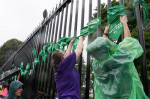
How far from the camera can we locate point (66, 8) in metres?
3.05

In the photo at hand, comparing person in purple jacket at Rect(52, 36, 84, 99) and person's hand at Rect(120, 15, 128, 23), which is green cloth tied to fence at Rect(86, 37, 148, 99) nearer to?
person's hand at Rect(120, 15, 128, 23)

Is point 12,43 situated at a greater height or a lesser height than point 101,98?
greater

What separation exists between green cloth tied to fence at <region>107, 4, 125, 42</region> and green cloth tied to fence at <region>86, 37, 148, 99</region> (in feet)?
1.08

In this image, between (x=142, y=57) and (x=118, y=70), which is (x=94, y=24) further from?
(x=118, y=70)

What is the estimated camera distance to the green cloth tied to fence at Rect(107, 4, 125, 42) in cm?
153

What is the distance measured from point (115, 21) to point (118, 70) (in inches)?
26.5

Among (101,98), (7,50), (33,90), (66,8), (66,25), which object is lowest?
(33,90)

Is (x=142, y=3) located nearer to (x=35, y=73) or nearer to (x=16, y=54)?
(x=35, y=73)

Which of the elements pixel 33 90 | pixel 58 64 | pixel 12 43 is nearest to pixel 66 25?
pixel 58 64

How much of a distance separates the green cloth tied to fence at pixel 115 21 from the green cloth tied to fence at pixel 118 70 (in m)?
0.33

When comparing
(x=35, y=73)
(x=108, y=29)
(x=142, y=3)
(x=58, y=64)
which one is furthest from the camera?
(x=35, y=73)

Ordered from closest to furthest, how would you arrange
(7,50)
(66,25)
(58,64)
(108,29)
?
1. (108,29)
2. (58,64)
3. (66,25)
4. (7,50)

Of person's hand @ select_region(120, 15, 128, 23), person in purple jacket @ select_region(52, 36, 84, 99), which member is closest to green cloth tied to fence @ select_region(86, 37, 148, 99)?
person's hand @ select_region(120, 15, 128, 23)

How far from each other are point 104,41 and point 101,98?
0.52 metres
